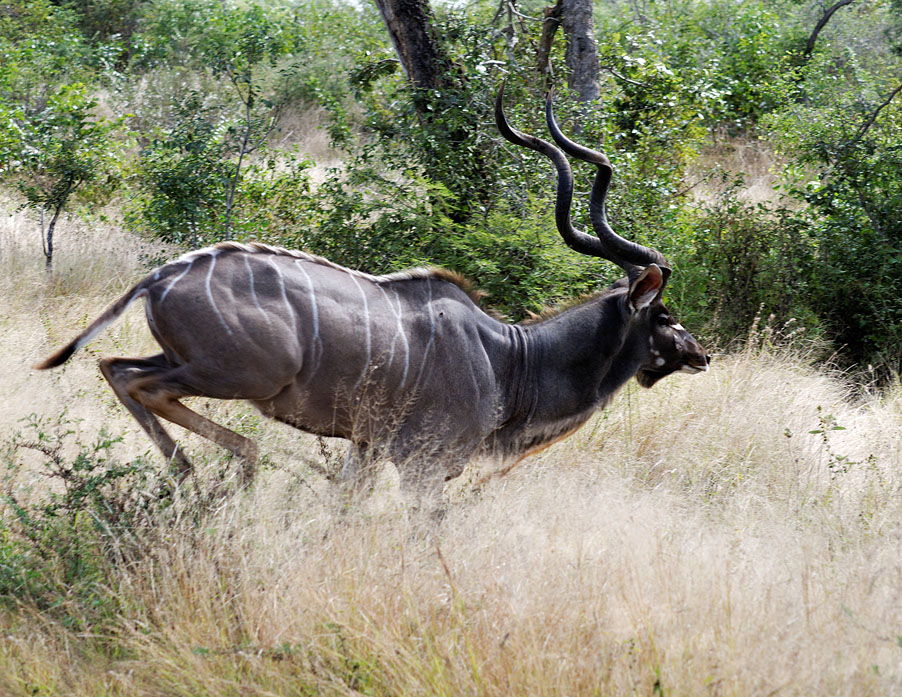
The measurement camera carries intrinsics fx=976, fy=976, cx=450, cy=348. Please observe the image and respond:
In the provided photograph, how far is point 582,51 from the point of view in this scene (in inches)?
347

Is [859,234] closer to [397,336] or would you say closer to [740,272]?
[740,272]

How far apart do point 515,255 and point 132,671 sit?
4.12m

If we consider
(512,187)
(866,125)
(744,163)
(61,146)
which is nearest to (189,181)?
(61,146)

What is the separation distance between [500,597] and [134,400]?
6.10 ft

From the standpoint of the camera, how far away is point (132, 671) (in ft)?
10.6

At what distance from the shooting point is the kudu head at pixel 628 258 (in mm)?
5191

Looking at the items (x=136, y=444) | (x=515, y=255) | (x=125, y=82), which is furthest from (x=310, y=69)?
(x=136, y=444)

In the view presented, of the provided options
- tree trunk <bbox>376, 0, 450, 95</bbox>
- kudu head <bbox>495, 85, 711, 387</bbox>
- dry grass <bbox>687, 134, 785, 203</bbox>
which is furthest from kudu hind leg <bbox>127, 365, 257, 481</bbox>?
dry grass <bbox>687, 134, 785, 203</bbox>

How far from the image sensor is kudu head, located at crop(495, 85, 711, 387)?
519 cm

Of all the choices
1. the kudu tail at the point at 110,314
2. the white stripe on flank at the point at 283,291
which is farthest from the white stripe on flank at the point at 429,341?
the kudu tail at the point at 110,314

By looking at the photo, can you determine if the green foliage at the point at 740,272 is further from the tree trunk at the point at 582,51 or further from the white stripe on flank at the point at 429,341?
the white stripe on flank at the point at 429,341

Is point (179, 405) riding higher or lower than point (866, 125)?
lower

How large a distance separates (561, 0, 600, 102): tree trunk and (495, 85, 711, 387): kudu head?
12.0 feet

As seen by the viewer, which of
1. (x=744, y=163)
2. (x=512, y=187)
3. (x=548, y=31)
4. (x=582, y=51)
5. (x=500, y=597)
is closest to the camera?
(x=500, y=597)
